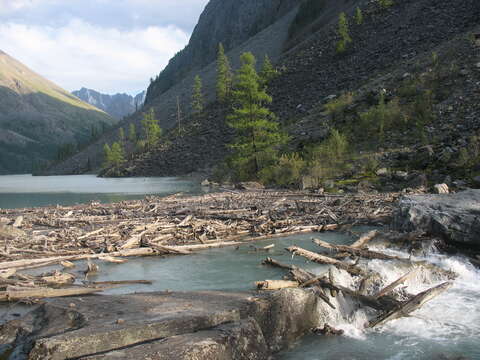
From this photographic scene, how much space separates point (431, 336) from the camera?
7.44m

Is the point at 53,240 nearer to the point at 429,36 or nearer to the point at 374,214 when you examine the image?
the point at 374,214

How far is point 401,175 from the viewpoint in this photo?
981 inches

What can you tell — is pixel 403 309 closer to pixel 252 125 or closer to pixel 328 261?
pixel 328 261

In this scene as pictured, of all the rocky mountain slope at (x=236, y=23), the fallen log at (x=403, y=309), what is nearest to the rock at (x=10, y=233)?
the fallen log at (x=403, y=309)

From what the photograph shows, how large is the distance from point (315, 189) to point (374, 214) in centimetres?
1008

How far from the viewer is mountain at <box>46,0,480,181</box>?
2967cm

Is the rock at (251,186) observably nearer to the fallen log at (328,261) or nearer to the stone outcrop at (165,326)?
the fallen log at (328,261)

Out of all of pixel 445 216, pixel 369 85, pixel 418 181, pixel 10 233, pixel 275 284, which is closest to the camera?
pixel 275 284

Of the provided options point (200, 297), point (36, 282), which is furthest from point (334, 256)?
point (36, 282)

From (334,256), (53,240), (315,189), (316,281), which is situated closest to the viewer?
(316,281)

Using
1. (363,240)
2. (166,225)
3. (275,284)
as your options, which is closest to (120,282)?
(275,284)

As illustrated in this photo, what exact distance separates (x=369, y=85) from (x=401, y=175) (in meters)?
24.3

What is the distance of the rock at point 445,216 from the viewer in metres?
12.4

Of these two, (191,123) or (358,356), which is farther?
(191,123)
